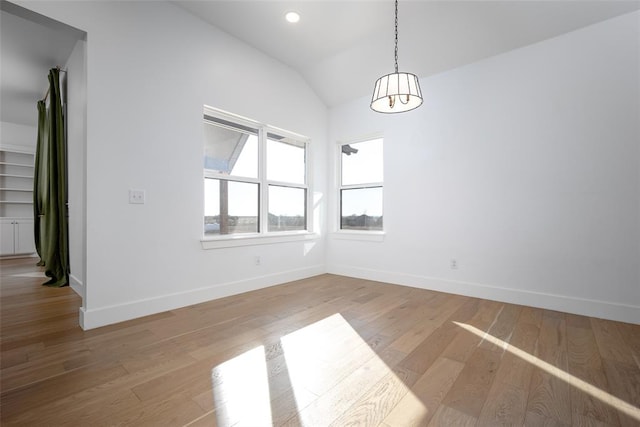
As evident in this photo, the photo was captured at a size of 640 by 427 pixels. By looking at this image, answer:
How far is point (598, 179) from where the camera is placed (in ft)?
8.64

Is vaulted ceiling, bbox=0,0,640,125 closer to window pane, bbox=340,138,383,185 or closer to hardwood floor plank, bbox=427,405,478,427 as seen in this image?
window pane, bbox=340,138,383,185

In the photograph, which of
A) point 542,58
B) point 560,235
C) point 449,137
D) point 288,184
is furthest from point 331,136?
point 560,235

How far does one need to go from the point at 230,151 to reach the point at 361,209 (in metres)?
2.06

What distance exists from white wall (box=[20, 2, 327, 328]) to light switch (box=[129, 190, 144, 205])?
1.5 inches

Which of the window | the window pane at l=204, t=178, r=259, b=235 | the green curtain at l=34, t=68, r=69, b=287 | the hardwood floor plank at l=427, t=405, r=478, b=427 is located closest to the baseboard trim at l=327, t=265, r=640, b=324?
the window

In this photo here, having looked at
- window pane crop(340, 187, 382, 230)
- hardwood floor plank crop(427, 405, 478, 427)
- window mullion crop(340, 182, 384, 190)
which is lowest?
hardwood floor plank crop(427, 405, 478, 427)

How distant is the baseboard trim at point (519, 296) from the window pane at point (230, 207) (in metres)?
1.81

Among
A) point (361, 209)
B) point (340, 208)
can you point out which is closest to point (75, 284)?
point (340, 208)

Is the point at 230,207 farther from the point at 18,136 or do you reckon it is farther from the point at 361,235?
the point at 18,136

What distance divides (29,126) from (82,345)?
21.9 ft

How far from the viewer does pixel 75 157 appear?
325cm

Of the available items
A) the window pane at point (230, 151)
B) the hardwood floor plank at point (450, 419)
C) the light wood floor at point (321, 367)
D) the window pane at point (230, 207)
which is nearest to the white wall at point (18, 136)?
the light wood floor at point (321, 367)

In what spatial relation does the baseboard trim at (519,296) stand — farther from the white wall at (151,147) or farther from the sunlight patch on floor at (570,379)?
the white wall at (151,147)

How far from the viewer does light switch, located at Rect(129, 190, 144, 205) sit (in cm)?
254
